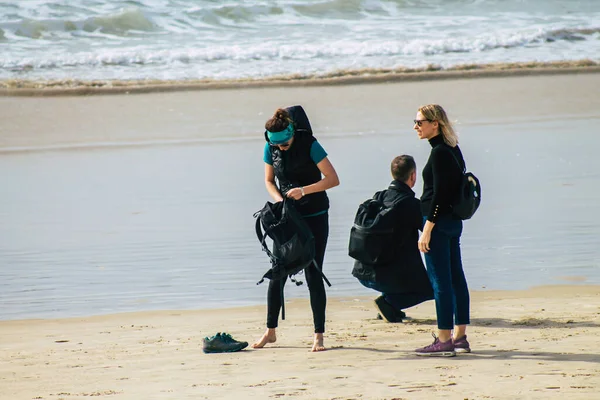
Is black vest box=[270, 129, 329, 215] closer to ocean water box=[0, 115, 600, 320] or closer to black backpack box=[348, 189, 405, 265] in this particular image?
black backpack box=[348, 189, 405, 265]

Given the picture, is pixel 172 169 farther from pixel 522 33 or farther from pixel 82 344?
pixel 522 33

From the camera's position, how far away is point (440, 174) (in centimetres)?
480

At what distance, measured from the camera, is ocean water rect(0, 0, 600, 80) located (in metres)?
22.4

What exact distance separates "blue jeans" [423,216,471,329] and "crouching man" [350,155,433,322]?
2.37 feet

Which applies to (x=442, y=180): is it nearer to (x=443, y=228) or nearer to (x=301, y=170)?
(x=443, y=228)

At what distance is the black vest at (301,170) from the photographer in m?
5.32

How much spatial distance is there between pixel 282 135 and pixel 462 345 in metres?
1.47

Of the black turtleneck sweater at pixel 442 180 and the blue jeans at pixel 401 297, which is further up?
Answer: the black turtleneck sweater at pixel 442 180

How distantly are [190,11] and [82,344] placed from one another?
75.4 ft

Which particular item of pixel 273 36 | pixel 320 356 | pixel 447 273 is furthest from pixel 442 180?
pixel 273 36

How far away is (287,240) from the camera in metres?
5.32

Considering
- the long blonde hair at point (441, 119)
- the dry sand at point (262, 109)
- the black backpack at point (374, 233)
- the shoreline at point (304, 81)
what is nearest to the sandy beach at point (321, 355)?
the black backpack at point (374, 233)

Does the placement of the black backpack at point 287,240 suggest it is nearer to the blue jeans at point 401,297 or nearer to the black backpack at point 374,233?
the black backpack at point 374,233

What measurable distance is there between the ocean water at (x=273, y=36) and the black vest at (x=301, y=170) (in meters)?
15.7
